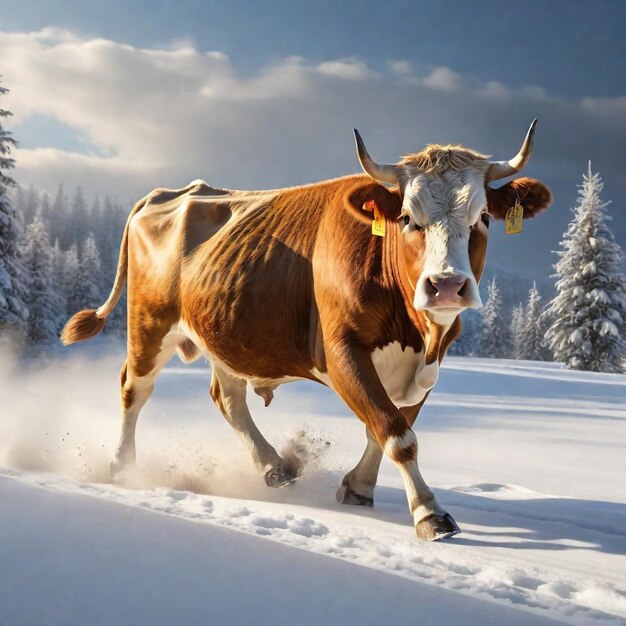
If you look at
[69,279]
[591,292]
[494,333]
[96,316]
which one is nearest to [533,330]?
[494,333]

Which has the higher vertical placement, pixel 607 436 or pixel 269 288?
pixel 269 288

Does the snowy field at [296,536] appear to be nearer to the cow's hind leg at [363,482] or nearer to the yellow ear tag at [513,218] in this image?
the cow's hind leg at [363,482]

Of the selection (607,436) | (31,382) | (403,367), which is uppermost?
(403,367)

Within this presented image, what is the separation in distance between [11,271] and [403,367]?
2493 cm

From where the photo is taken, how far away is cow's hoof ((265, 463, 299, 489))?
16.5 ft

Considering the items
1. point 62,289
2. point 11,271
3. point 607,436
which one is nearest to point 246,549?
point 607,436

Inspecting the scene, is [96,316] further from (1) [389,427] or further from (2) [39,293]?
(2) [39,293]

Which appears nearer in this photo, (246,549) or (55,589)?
(55,589)

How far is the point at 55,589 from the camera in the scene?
6.37 feet

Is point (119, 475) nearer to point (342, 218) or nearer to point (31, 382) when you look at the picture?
point (342, 218)

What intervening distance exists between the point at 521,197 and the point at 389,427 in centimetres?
163

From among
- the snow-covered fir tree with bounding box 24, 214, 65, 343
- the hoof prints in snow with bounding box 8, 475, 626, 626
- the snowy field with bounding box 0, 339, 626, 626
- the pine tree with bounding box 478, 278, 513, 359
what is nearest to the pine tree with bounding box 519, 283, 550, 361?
the pine tree with bounding box 478, 278, 513, 359

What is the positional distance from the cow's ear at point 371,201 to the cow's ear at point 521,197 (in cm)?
55

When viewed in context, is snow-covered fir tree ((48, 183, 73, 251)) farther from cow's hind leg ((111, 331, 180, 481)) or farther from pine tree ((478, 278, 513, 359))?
cow's hind leg ((111, 331, 180, 481))
